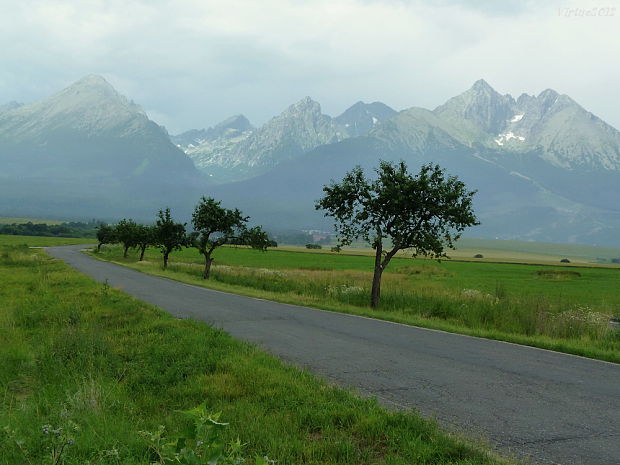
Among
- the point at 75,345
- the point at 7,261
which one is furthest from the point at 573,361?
the point at 7,261

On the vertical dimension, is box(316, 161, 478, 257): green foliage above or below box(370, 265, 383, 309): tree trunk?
above

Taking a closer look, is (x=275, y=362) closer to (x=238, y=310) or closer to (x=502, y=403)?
(x=502, y=403)

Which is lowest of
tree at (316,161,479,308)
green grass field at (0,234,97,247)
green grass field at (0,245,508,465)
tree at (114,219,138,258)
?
green grass field at (0,234,97,247)

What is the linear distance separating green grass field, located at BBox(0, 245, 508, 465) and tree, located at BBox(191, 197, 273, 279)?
30288 millimetres

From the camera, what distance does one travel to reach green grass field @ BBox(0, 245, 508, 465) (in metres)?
5.52

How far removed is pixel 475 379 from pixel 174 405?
5.87 meters

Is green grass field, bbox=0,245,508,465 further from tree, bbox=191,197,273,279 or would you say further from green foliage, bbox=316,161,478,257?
tree, bbox=191,197,273,279

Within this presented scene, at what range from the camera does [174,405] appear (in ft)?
23.7

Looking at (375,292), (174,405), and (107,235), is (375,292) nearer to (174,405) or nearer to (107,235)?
(174,405)

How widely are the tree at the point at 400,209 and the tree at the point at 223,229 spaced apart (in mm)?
17182

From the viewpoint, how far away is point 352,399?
24.2 ft

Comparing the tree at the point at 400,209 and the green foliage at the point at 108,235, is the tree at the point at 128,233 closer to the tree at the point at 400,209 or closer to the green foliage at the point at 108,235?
the green foliage at the point at 108,235

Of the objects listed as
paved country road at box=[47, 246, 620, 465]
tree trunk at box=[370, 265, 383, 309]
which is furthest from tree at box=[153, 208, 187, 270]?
paved country road at box=[47, 246, 620, 465]

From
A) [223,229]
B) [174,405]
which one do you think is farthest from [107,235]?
[174,405]
